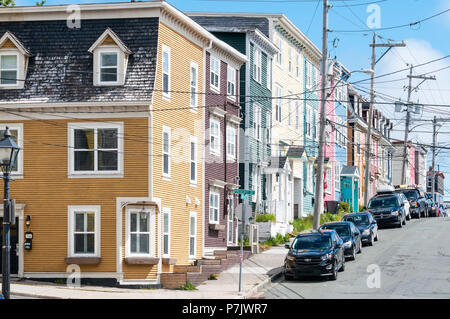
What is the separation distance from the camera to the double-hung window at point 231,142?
1628 inches

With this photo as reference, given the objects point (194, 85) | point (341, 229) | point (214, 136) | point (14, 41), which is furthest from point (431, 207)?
point (14, 41)

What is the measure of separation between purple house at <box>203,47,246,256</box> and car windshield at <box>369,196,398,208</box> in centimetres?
1343

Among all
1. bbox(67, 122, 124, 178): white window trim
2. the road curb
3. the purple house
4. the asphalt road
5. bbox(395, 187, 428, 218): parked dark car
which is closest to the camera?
the asphalt road

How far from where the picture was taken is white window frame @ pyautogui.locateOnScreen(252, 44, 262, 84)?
151 feet

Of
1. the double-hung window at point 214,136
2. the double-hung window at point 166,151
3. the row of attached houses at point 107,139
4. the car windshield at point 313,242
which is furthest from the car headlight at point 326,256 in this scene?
the double-hung window at point 214,136

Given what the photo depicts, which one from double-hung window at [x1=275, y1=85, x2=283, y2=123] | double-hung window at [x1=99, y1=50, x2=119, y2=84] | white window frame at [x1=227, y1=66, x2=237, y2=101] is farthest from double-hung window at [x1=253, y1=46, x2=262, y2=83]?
double-hung window at [x1=99, y1=50, x2=119, y2=84]

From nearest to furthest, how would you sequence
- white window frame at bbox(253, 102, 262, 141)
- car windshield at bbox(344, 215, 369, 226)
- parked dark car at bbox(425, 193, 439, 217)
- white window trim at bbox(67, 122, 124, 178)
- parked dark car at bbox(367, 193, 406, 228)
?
white window trim at bbox(67, 122, 124, 178), car windshield at bbox(344, 215, 369, 226), white window frame at bbox(253, 102, 262, 141), parked dark car at bbox(367, 193, 406, 228), parked dark car at bbox(425, 193, 439, 217)

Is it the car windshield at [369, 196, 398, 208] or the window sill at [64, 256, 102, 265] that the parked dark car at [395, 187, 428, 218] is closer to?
the car windshield at [369, 196, 398, 208]

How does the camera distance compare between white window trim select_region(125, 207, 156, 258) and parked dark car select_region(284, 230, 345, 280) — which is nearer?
white window trim select_region(125, 207, 156, 258)

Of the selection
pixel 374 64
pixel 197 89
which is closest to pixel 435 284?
pixel 197 89

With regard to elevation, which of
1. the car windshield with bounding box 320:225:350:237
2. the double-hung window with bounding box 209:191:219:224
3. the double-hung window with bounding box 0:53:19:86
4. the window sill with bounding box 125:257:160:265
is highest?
the double-hung window with bounding box 0:53:19:86

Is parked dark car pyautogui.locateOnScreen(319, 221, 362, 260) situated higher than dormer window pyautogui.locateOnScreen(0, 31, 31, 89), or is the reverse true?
dormer window pyautogui.locateOnScreen(0, 31, 31, 89)

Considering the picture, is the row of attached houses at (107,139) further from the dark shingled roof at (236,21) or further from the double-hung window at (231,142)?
the dark shingled roof at (236,21)

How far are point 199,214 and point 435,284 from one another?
11251mm
